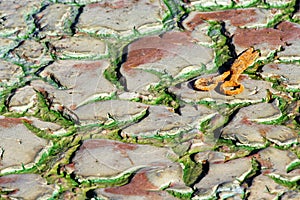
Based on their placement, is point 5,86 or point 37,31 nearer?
point 5,86

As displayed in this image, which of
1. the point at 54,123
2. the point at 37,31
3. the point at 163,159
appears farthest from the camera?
the point at 37,31

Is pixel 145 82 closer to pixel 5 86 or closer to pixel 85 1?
pixel 5 86

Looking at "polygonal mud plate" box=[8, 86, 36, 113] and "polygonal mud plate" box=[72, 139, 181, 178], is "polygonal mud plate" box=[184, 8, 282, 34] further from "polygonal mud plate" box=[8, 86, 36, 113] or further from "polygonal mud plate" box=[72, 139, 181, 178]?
"polygonal mud plate" box=[72, 139, 181, 178]

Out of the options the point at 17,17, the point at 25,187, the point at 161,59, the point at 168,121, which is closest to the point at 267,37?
the point at 161,59

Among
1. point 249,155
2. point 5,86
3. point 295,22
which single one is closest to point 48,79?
point 5,86

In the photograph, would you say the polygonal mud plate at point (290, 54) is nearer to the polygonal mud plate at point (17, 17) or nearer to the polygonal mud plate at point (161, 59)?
the polygonal mud plate at point (161, 59)

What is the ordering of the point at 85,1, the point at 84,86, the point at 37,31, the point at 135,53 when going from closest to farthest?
the point at 84,86 < the point at 135,53 < the point at 37,31 < the point at 85,1

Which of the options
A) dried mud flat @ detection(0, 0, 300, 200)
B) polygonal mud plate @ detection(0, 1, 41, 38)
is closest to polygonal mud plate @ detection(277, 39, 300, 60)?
dried mud flat @ detection(0, 0, 300, 200)
